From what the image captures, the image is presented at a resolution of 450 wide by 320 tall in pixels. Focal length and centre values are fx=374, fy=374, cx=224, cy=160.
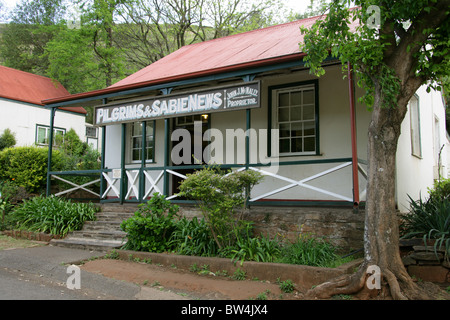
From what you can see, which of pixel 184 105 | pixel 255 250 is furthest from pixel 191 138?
pixel 255 250

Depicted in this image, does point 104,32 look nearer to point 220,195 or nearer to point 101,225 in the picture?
point 101,225

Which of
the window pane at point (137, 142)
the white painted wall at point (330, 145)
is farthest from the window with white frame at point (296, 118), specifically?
the window pane at point (137, 142)

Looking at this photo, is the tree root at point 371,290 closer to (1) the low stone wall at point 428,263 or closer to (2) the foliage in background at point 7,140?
(1) the low stone wall at point 428,263

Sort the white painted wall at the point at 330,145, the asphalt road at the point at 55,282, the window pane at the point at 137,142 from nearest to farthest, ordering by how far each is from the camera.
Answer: the asphalt road at the point at 55,282 < the white painted wall at the point at 330,145 < the window pane at the point at 137,142

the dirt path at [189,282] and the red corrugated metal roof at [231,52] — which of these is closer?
the dirt path at [189,282]

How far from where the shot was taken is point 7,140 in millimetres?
20734

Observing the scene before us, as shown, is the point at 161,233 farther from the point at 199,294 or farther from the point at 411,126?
the point at 411,126

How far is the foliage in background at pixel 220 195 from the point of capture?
6430 mm

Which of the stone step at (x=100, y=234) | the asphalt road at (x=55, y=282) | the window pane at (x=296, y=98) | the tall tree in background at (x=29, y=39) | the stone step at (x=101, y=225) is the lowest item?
the asphalt road at (x=55, y=282)

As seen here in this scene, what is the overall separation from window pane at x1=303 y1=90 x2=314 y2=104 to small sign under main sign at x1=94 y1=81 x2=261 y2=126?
81.0 inches

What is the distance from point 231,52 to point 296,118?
10.0ft

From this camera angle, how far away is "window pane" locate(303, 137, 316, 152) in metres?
9.09

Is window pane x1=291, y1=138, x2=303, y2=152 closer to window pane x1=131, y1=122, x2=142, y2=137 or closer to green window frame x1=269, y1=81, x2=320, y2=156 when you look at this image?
green window frame x1=269, y1=81, x2=320, y2=156

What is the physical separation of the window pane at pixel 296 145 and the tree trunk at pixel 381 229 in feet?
12.9
